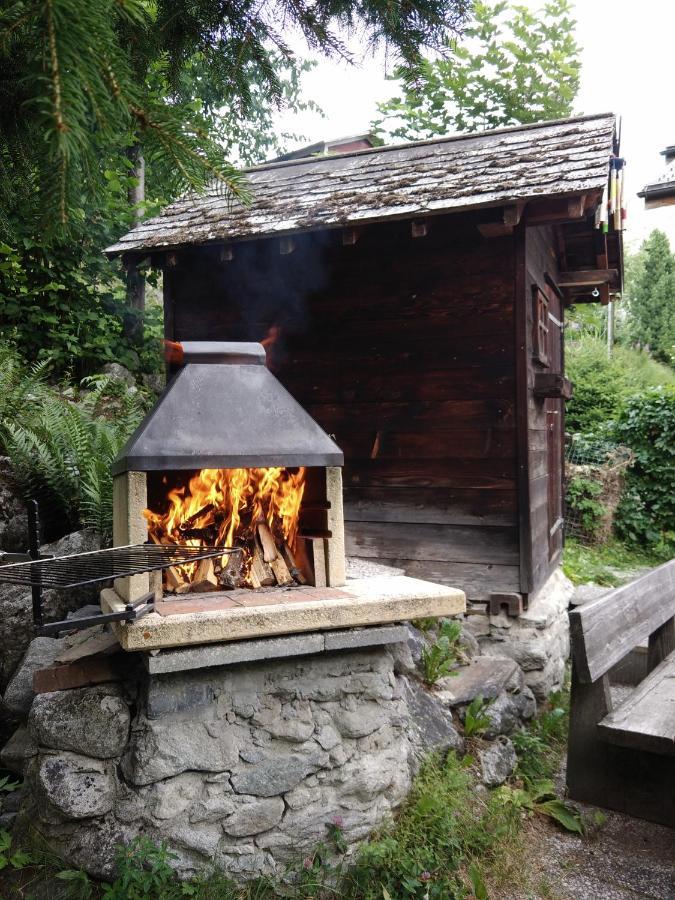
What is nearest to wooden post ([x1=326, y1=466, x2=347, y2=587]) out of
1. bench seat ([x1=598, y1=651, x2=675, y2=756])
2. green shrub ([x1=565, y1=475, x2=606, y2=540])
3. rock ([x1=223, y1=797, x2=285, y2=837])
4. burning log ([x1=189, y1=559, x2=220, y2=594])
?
burning log ([x1=189, y1=559, x2=220, y2=594])

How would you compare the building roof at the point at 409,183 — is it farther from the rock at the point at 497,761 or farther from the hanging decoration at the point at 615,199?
the rock at the point at 497,761

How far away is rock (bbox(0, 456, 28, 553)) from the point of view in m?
4.68

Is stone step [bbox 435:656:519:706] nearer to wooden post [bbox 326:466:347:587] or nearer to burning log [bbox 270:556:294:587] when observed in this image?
wooden post [bbox 326:466:347:587]

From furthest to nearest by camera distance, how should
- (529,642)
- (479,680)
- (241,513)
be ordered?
1. (529,642)
2. (479,680)
3. (241,513)

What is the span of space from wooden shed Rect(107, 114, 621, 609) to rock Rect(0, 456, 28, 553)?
223cm

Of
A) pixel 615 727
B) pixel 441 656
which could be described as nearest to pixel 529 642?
pixel 441 656

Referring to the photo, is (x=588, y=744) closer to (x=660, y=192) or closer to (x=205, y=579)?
(x=205, y=579)

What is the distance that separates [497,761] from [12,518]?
140 inches

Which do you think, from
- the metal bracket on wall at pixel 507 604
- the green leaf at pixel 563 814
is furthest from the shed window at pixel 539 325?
the green leaf at pixel 563 814

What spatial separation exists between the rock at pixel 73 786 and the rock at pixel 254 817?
516 millimetres

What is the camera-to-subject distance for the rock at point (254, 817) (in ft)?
9.45

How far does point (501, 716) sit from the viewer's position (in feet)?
13.9

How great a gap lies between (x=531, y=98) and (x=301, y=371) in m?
11.2

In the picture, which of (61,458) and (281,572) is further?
(61,458)
